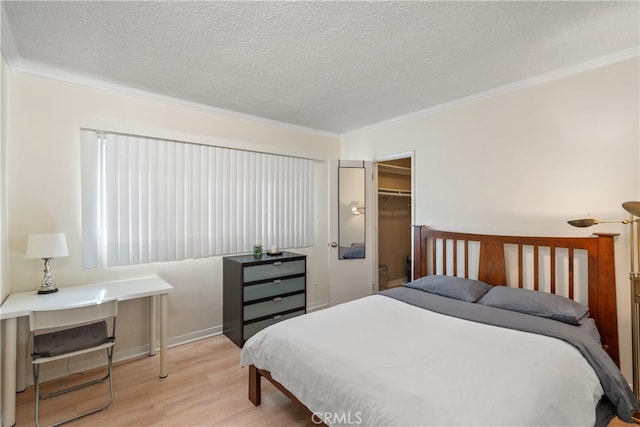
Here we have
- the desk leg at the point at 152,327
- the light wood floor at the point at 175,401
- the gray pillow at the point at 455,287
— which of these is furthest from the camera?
the desk leg at the point at 152,327

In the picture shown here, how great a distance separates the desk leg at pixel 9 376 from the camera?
1864 millimetres

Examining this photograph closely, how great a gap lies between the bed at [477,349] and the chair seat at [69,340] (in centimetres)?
107

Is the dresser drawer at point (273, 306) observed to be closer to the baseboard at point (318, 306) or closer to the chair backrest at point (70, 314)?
the baseboard at point (318, 306)

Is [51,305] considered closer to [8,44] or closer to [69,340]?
[69,340]

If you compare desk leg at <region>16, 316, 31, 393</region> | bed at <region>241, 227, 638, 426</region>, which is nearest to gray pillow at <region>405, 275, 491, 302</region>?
bed at <region>241, 227, 638, 426</region>

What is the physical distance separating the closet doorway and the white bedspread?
2.87 m

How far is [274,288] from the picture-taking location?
3.32 meters

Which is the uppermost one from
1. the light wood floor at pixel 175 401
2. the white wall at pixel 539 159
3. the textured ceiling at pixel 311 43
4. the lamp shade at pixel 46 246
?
the textured ceiling at pixel 311 43

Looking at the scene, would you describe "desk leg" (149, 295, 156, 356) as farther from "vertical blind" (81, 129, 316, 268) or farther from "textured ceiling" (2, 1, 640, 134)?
"textured ceiling" (2, 1, 640, 134)

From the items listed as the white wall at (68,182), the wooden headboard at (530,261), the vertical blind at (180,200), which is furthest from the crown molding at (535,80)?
the white wall at (68,182)

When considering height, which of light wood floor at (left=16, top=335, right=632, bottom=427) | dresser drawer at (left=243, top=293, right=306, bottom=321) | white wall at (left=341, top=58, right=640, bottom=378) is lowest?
light wood floor at (left=16, top=335, right=632, bottom=427)

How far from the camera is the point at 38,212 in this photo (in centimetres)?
240

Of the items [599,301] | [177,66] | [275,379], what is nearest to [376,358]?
[275,379]

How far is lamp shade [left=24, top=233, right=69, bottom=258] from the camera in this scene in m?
2.17
